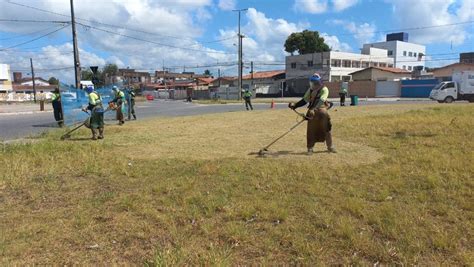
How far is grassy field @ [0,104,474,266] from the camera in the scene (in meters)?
3.48

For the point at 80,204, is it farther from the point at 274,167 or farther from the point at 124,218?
the point at 274,167

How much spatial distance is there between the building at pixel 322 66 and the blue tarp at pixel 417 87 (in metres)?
15.9

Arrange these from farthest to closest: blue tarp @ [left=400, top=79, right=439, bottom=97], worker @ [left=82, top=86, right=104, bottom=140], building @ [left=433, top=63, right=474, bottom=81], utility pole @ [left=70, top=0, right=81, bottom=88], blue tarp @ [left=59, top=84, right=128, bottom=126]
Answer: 1. building @ [left=433, top=63, right=474, bottom=81]
2. blue tarp @ [left=400, top=79, right=439, bottom=97]
3. utility pole @ [left=70, top=0, right=81, bottom=88]
4. blue tarp @ [left=59, top=84, right=128, bottom=126]
5. worker @ [left=82, top=86, right=104, bottom=140]

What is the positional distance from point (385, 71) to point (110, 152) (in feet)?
186

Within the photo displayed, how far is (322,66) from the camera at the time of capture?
64.0 meters

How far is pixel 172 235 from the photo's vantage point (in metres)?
3.86

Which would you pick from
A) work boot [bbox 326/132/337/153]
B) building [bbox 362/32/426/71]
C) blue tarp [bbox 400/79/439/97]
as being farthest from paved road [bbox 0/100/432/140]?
building [bbox 362/32/426/71]

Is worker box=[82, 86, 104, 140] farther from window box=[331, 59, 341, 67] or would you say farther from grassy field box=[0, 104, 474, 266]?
window box=[331, 59, 341, 67]

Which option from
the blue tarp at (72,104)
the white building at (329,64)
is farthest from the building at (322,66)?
the blue tarp at (72,104)

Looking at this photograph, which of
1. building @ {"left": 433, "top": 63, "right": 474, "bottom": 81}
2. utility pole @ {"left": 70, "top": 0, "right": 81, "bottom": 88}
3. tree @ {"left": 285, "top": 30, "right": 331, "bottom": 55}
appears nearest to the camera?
utility pole @ {"left": 70, "top": 0, "right": 81, "bottom": 88}

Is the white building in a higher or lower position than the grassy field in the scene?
higher

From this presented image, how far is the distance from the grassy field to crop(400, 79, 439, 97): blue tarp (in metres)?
41.3

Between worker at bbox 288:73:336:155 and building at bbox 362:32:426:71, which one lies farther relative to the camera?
building at bbox 362:32:426:71

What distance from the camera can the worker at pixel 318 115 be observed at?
305 inches
